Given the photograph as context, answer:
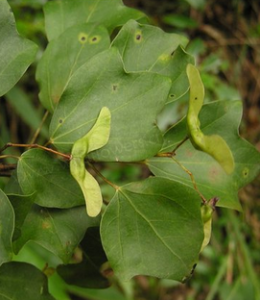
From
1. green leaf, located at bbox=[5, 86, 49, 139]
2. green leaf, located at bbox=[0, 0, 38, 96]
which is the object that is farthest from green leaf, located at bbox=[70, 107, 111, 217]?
green leaf, located at bbox=[5, 86, 49, 139]

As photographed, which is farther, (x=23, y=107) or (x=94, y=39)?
(x=23, y=107)

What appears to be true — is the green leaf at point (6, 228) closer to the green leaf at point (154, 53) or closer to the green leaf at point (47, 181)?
the green leaf at point (47, 181)

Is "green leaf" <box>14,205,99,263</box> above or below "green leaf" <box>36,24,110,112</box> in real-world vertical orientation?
below

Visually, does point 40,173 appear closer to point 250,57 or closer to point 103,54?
point 103,54

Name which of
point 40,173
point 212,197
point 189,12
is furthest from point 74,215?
point 189,12

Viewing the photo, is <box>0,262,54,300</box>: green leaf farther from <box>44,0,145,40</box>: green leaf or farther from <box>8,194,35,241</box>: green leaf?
<box>44,0,145,40</box>: green leaf

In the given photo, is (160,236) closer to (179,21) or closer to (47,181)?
(47,181)

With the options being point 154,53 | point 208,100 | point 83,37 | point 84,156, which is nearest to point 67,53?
point 83,37
